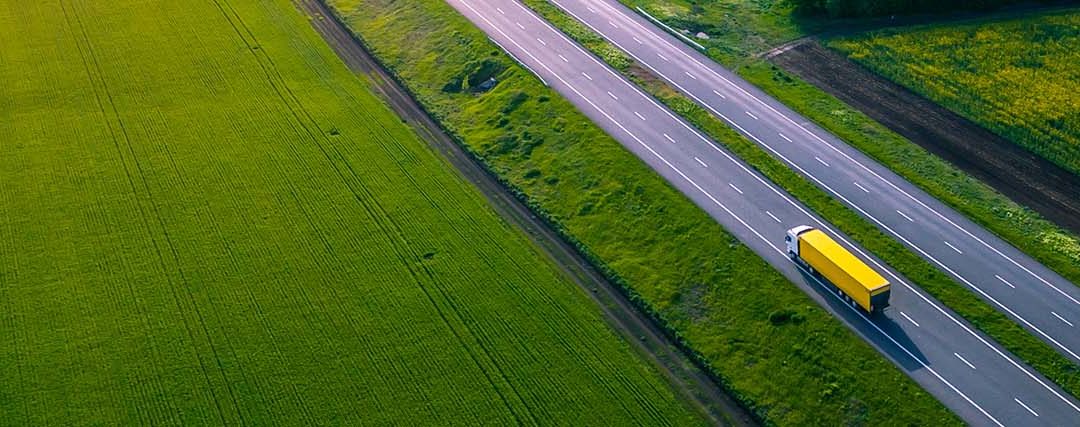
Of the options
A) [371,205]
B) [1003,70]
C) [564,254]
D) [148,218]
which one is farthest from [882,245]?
[148,218]

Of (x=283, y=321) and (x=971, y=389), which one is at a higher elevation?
(x=971, y=389)

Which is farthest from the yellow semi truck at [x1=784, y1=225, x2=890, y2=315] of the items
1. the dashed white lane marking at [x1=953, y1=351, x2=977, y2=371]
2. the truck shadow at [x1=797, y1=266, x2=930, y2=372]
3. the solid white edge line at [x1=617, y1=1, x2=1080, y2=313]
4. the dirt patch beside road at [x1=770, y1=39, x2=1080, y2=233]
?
the dirt patch beside road at [x1=770, y1=39, x2=1080, y2=233]

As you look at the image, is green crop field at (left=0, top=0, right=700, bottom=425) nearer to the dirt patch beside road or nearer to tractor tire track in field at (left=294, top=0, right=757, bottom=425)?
tractor tire track in field at (left=294, top=0, right=757, bottom=425)

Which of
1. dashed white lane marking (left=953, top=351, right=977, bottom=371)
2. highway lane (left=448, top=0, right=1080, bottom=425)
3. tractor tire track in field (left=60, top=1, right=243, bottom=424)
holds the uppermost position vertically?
dashed white lane marking (left=953, top=351, right=977, bottom=371)

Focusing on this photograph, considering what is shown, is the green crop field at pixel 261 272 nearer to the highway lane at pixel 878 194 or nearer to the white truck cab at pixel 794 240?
the white truck cab at pixel 794 240

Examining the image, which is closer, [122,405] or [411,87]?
[122,405]

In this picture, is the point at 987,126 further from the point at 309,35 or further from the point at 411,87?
the point at 309,35

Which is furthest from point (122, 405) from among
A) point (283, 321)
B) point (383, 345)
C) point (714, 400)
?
point (714, 400)
